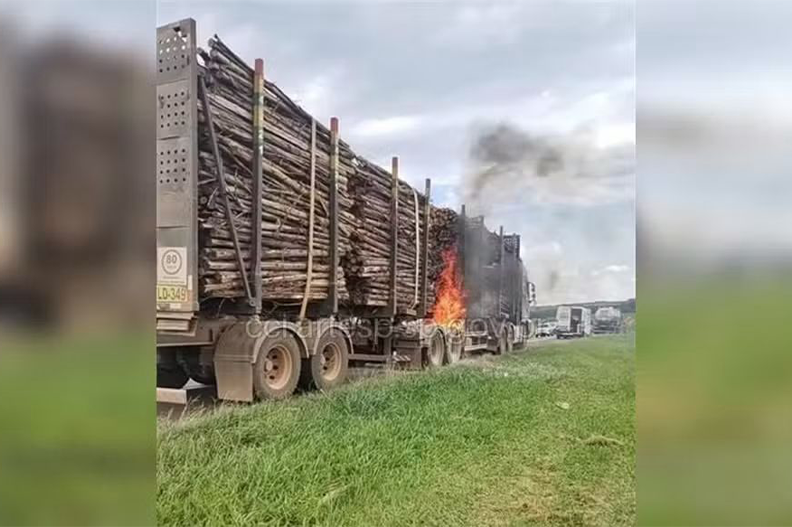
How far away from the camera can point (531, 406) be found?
2182 mm

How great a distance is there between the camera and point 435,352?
2344 millimetres

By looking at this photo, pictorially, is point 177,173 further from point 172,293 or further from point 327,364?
point 327,364

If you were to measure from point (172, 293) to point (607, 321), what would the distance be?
146cm

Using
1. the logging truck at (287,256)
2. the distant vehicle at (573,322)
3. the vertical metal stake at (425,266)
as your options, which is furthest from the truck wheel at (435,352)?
the distant vehicle at (573,322)

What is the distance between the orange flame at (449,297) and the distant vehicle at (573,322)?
1.22 feet

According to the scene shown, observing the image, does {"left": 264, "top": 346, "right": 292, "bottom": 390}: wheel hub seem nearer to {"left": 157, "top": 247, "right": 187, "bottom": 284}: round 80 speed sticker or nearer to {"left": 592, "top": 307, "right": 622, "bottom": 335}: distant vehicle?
{"left": 157, "top": 247, "right": 187, "bottom": 284}: round 80 speed sticker

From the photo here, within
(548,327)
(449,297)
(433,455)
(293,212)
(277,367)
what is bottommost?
(433,455)

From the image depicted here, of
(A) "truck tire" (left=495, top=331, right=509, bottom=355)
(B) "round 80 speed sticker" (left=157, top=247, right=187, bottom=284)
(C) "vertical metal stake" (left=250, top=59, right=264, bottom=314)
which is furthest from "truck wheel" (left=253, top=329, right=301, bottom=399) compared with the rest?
(A) "truck tire" (left=495, top=331, right=509, bottom=355)

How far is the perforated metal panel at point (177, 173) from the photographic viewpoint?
1.93m

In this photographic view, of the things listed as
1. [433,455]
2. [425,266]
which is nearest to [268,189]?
[425,266]

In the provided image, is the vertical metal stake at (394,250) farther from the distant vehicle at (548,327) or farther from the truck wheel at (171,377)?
the truck wheel at (171,377)

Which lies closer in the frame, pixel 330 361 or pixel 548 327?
pixel 548 327

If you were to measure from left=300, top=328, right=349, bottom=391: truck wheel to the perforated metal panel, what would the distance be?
1.65 ft

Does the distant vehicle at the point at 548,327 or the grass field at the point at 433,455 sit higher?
the distant vehicle at the point at 548,327
